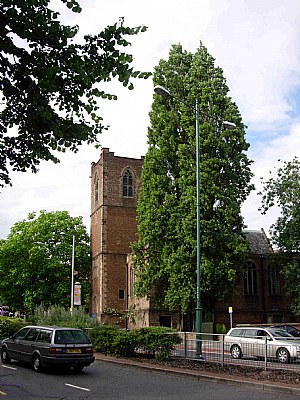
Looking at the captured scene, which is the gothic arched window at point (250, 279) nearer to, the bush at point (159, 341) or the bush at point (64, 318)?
the bush at point (64, 318)

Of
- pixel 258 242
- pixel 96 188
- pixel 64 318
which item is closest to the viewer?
pixel 64 318

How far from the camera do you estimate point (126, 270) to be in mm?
55656

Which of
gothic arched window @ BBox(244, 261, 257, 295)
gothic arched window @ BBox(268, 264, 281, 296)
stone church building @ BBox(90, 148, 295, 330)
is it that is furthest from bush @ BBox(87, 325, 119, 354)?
gothic arched window @ BBox(268, 264, 281, 296)

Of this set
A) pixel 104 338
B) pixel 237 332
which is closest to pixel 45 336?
pixel 104 338

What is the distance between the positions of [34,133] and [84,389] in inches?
268

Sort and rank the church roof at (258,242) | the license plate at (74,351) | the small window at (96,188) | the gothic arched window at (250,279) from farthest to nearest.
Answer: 1. the small window at (96,188)
2. the church roof at (258,242)
3. the gothic arched window at (250,279)
4. the license plate at (74,351)

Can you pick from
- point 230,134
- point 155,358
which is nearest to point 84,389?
point 155,358

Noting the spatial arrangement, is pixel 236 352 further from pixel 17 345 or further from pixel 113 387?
pixel 17 345

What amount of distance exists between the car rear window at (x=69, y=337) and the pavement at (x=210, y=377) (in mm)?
2436

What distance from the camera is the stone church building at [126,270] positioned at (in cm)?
4581

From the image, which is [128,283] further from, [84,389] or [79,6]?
[79,6]

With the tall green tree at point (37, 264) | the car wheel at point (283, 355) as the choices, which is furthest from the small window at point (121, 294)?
the car wheel at point (283, 355)

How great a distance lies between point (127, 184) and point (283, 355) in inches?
1732

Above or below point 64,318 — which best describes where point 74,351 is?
below
